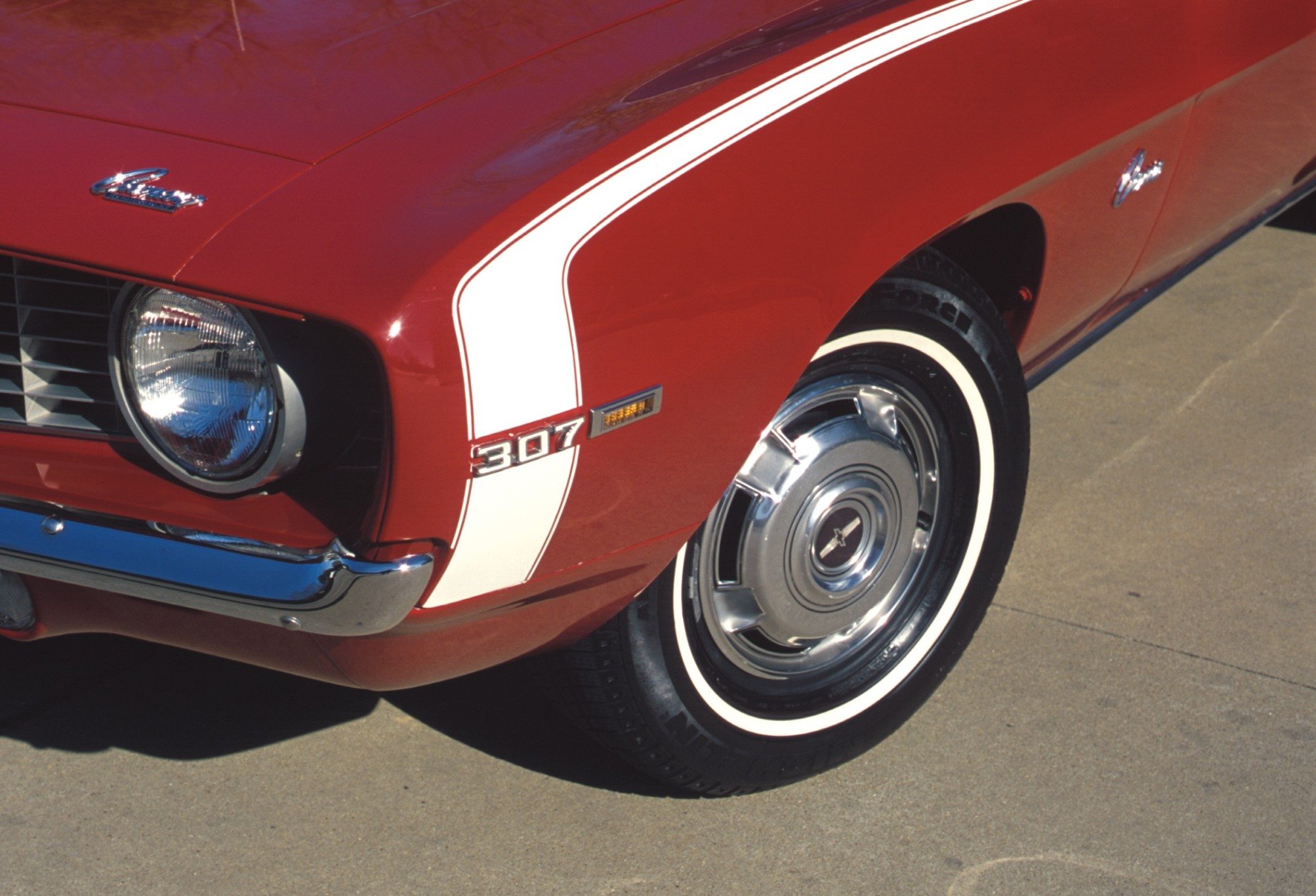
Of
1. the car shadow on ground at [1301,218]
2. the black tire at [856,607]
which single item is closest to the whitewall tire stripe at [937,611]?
the black tire at [856,607]

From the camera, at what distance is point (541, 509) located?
1.56 meters

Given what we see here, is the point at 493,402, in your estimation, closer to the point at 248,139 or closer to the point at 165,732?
the point at 248,139

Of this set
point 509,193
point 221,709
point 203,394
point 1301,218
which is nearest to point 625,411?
point 509,193

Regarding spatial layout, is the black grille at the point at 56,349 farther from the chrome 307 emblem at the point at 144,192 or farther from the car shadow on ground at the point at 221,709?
the car shadow on ground at the point at 221,709

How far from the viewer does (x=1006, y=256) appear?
2361 mm

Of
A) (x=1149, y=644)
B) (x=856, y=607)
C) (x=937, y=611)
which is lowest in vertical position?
(x=1149, y=644)

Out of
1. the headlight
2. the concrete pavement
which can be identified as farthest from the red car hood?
the concrete pavement

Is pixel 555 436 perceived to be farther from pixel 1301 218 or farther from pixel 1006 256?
pixel 1301 218

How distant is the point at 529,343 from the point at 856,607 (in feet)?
3.04

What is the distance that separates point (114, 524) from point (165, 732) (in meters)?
0.83

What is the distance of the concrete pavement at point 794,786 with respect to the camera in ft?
6.62

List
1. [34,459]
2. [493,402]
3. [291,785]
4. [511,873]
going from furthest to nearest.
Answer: [291,785]
[511,873]
[34,459]
[493,402]

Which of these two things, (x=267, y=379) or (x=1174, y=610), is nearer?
(x=267, y=379)

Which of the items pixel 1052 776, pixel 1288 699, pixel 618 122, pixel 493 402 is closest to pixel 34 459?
pixel 493 402
